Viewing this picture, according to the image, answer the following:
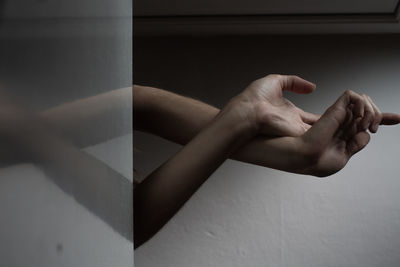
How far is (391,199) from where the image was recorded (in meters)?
2.51

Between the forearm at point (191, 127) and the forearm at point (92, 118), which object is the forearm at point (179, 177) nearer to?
the forearm at point (191, 127)

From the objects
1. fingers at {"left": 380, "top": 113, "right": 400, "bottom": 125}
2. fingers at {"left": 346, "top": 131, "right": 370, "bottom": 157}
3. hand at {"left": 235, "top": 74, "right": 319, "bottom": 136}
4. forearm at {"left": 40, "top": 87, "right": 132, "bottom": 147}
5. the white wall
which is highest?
forearm at {"left": 40, "top": 87, "right": 132, "bottom": 147}

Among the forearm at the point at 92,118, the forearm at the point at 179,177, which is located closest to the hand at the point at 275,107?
the forearm at the point at 179,177

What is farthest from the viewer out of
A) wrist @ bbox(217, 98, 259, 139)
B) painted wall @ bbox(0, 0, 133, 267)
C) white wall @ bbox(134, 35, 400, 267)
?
white wall @ bbox(134, 35, 400, 267)

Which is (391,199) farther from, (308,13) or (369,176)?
(308,13)

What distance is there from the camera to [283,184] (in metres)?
2.56

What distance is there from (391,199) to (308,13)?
2.70ft

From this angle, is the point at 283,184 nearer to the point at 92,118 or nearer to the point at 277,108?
the point at 277,108

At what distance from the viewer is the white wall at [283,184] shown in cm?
252

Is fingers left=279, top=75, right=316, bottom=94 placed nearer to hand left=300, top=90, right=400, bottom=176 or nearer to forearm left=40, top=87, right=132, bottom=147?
hand left=300, top=90, right=400, bottom=176

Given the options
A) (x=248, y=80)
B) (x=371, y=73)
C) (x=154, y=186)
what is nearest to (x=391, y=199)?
(x=371, y=73)

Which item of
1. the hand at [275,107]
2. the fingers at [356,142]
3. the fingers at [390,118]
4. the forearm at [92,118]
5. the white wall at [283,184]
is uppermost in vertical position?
the forearm at [92,118]

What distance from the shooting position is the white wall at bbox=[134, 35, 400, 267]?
2.52 metres

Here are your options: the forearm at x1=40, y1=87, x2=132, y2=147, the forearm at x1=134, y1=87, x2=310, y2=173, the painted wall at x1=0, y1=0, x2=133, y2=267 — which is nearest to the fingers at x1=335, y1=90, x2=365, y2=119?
the forearm at x1=134, y1=87, x2=310, y2=173
